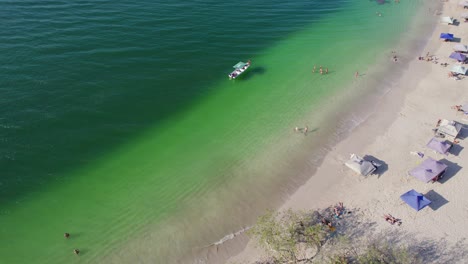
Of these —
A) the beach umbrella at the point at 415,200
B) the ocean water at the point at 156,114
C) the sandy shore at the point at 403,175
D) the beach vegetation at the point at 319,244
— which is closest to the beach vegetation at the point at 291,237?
the beach vegetation at the point at 319,244

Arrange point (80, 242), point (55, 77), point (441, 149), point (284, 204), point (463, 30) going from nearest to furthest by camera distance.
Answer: point (80, 242), point (284, 204), point (441, 149), point (55, 77), point (463, 30)

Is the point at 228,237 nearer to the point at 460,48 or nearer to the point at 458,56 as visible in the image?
the point at 458,56

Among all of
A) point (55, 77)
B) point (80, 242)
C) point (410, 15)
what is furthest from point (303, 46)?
point (80, 242)

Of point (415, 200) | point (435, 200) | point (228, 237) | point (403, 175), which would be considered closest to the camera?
point (228, 237)

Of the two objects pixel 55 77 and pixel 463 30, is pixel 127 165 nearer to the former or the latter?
pixel 55 77

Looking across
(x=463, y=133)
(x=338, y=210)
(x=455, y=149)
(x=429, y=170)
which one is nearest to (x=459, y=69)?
(x=463, y=133)

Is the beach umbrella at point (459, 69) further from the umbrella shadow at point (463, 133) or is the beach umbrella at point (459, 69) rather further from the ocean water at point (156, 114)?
the umbrella shadow at point (463, 133)

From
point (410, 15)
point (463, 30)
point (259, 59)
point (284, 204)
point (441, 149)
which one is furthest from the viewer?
point (410, 15)
